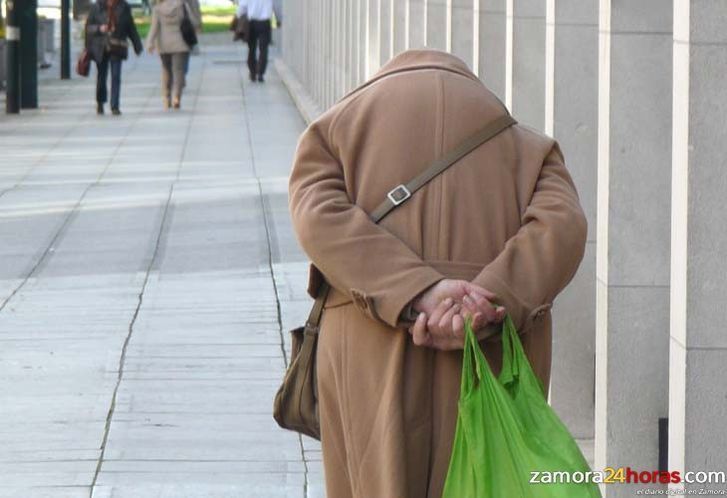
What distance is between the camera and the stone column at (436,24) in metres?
12.0

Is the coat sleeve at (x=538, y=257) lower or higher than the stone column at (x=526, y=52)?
lower

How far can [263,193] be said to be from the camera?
15758 mm

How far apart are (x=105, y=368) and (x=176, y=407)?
93 cm

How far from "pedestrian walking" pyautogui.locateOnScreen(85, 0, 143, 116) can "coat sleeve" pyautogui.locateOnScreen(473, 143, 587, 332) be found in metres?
21.6

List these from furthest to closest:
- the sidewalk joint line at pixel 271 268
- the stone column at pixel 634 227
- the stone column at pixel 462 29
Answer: the stone column at pixel 462 29 < the sidewalk joint line at pixel 271 268 < the stone column at pixel 634 227

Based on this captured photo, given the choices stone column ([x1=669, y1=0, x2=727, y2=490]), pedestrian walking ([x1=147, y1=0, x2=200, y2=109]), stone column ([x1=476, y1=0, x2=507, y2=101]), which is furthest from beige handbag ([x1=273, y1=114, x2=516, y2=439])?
pedestrian walking ([x1=147, y1=0, x2=200, y2=109])

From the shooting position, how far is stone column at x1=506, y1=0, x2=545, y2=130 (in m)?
8.10

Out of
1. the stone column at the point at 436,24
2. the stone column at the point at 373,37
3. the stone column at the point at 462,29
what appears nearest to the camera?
the stone column at the point at 462,29

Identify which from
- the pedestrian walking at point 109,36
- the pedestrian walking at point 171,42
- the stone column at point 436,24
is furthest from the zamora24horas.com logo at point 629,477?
the pedestrian walking at point 171,42

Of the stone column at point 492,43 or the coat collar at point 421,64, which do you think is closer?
the coat collar at point 421,64

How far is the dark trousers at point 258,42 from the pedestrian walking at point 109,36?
24.9 feet

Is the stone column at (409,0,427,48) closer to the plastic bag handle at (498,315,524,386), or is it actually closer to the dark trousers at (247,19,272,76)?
the plastic bag handle at (498,315,524,386)

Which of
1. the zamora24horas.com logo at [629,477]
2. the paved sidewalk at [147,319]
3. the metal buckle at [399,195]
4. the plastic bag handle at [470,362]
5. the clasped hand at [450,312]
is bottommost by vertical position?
the paved sidewalk at [147,319]

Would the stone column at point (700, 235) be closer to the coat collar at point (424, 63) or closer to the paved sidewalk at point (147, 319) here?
the coat collar at point (424, 63)
